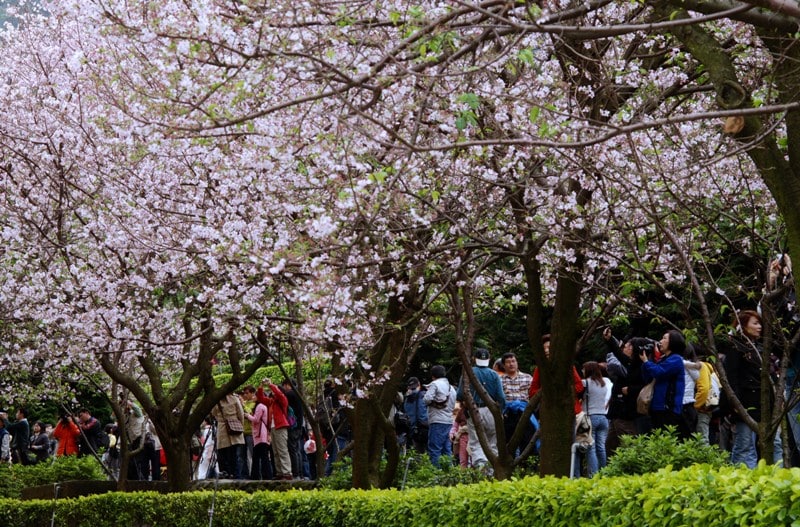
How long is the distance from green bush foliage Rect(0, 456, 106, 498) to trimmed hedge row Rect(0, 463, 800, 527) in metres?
5.28

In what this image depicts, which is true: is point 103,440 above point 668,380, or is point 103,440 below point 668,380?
above

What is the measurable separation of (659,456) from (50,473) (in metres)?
12.8

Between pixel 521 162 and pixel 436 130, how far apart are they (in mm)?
1232

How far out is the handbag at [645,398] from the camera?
35.2ft

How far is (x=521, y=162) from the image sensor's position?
28.6ft

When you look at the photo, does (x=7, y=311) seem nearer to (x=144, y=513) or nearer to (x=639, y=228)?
(x=144, y=513)

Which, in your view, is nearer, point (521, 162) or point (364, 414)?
point (521, 162)

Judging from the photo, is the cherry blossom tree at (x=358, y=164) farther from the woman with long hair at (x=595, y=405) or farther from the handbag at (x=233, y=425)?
the woman with long hair at (x=595, y=405)

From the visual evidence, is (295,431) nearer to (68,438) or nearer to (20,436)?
(68,438)

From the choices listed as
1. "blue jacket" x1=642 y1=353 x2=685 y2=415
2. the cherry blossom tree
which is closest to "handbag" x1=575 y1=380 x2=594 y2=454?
"blue jacket" x1=642 y1=353 x2=685 y2=415

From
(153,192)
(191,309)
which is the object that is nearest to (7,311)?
(191,309)

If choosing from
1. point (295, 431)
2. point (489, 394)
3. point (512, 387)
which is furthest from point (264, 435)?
point (489, 394)

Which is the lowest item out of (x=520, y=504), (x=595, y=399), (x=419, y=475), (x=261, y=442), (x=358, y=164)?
(x=520, y=504)

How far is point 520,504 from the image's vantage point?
672 centimetres
